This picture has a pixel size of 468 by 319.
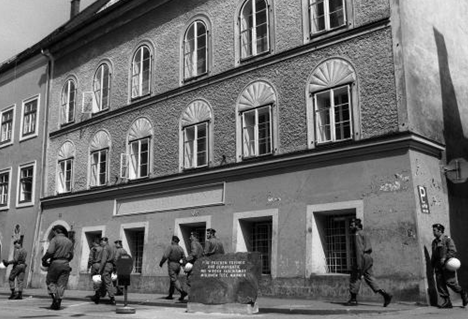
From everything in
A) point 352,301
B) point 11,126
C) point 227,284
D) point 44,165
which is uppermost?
point 11,126

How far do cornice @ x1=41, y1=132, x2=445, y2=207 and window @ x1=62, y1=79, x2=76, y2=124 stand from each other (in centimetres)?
466

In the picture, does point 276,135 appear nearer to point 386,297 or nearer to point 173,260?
point 173,260

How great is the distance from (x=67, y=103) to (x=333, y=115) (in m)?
15.0

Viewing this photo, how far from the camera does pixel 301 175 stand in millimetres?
16391

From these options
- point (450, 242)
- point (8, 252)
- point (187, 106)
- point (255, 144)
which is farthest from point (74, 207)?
point (450, 242)

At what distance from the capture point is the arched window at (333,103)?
1559cm

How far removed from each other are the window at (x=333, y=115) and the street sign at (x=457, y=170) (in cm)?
274

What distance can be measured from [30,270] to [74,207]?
396 cm

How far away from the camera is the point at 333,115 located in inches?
632

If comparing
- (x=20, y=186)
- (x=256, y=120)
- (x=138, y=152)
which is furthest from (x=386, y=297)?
(x=20, y=186)

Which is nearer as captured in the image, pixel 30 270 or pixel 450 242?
pixel 450 242

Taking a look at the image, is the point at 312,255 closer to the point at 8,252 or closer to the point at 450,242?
the point at 450,242

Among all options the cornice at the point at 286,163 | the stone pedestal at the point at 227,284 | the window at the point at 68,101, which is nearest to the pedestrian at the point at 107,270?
the stone pedestal at the point at 227,284

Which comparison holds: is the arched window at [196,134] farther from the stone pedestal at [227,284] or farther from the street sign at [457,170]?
the street sign at [457,170]
